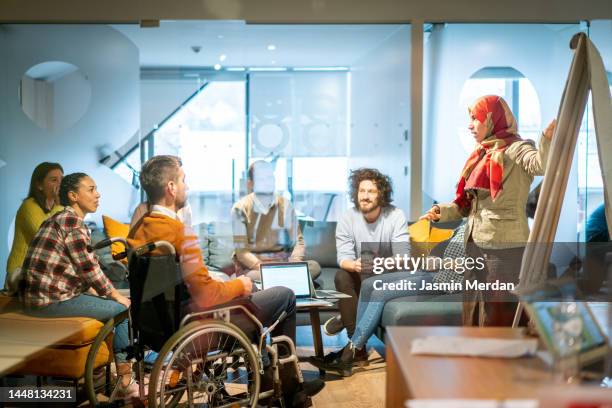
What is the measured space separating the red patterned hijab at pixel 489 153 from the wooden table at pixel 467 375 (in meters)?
1.71

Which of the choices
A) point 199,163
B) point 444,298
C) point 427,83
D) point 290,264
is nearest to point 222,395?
point 290,264

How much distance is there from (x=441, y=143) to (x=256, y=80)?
1.29 metres

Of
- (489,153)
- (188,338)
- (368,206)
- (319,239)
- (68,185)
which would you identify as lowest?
(188,338)

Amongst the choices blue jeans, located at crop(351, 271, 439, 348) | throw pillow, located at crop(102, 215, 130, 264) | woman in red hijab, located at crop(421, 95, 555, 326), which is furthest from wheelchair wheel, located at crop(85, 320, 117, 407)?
woman in red hijab, located at crop(421, 95, 555, 326)

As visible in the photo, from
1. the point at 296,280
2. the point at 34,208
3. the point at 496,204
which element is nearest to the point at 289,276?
the point at 296,280

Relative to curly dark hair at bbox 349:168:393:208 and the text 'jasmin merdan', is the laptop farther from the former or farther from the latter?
curly dark hair at bbox 349:168:393:208

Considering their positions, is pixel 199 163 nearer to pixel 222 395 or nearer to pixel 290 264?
pixel 290 264

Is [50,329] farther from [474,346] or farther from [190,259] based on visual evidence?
[474,346]

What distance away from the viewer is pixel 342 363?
161 inches

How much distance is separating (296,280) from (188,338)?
1.41 meters

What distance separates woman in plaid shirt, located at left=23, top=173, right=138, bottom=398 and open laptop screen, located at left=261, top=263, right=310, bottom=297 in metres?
0.85

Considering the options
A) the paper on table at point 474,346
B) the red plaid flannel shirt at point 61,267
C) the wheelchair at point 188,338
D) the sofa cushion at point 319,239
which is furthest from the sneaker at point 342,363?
the paper on table at point 474,346

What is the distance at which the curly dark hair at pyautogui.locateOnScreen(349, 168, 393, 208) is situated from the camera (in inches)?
187

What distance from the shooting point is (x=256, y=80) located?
4.84 m
